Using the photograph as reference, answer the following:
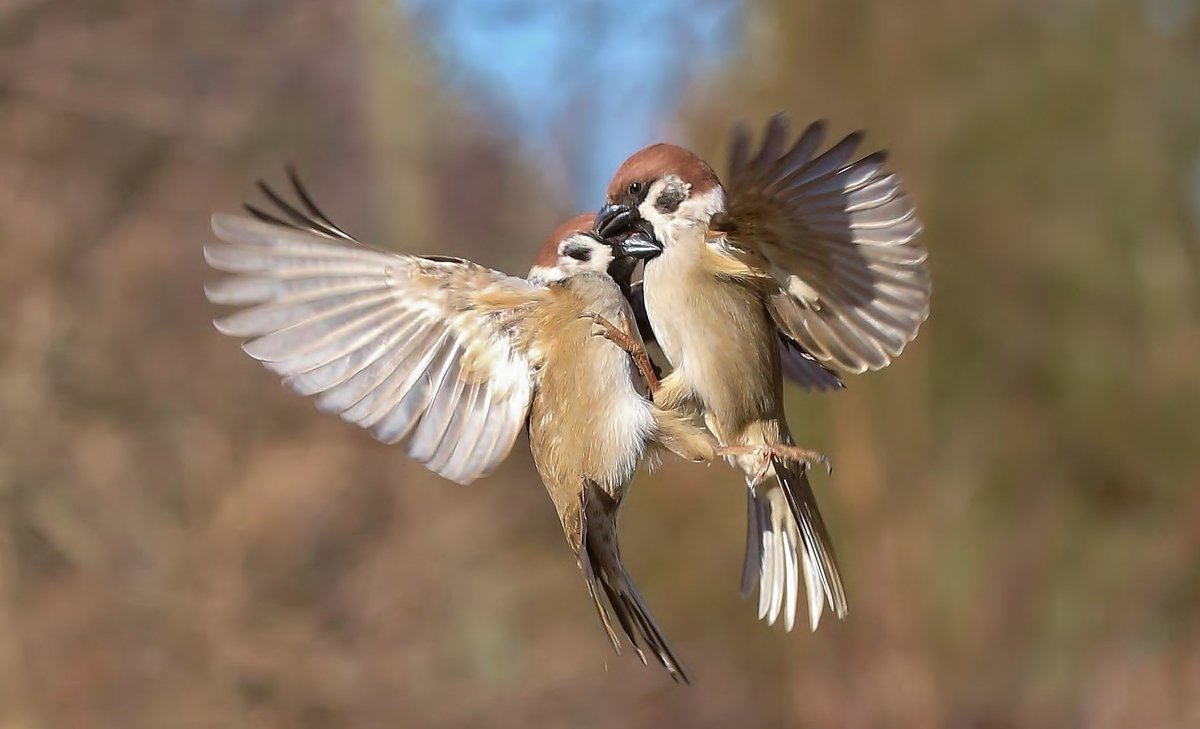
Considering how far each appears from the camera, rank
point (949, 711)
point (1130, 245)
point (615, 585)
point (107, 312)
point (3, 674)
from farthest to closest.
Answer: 1. point (1130, 245)
2. point (949, 711)
3. point (107, 312)
4. point (3, 674)
5. point (615, 585)

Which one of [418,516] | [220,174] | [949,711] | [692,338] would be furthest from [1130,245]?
[692,338]

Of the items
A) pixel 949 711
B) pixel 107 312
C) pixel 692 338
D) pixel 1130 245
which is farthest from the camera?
pixel 1130 245

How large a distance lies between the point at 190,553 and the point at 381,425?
17.3 ft

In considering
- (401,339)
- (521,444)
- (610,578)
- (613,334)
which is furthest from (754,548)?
(521,444)

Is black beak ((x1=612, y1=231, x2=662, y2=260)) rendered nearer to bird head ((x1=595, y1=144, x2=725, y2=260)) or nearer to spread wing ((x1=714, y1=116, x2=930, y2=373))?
bird head ((x1=595, y1=144, x2=725, y2=260))

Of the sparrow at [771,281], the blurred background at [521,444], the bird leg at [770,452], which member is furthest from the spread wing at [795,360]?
the blurred background at [521,444]

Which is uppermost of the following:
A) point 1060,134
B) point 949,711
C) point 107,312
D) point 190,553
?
point 1060,134

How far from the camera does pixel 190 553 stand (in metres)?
7.30

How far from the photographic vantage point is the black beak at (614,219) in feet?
7.26

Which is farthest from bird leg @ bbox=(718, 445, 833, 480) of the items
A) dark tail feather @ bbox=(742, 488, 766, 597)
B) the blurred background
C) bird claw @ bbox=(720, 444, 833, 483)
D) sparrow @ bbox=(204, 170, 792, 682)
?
Answer: the blurred background

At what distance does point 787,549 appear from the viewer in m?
2.52

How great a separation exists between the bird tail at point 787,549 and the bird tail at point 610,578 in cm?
24

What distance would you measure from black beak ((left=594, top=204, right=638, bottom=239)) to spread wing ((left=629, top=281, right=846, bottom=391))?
177mm

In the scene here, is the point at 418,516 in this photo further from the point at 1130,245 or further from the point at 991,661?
the point at 1130,245
